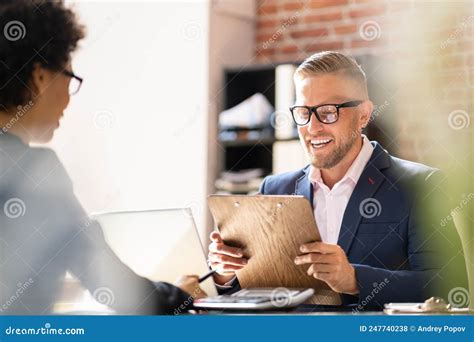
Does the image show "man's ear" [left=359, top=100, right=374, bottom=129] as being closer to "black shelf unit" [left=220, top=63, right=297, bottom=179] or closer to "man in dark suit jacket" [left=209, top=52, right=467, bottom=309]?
"man in dark suit jacket" [left=209, top=52, right=467, bottom=309]

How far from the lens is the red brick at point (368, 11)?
411 cm

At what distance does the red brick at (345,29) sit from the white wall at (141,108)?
0.68 metres

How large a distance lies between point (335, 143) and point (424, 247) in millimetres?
405

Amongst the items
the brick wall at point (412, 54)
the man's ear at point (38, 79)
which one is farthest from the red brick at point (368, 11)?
the man's ear at point (38, 79)

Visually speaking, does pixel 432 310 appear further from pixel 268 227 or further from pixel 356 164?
pixel 356 164

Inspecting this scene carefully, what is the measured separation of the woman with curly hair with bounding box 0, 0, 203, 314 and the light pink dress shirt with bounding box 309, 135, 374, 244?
64 cm

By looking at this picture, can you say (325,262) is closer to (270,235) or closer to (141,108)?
(270,235)

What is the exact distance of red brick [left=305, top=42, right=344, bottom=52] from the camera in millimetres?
4259

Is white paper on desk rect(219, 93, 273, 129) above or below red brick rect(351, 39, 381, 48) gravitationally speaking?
below

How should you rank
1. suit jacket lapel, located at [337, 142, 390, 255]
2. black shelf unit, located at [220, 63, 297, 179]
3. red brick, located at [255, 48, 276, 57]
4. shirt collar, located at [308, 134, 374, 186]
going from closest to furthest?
1. suit jacket lapel, located at [337, 142, 390, 255]
2. shirt collar, located at [308, 134, 374, 186]
3. black shelf unit, located at [220, 63, 297, 179]
4. red brick, located at [255, 48, 276, 57]

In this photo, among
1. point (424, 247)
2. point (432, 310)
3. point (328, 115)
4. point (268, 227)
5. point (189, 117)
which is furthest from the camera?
point (189, 117)

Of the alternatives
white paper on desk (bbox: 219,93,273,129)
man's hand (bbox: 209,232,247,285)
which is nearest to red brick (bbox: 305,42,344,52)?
white paper on desk (bbox: 219,93,273,129)
